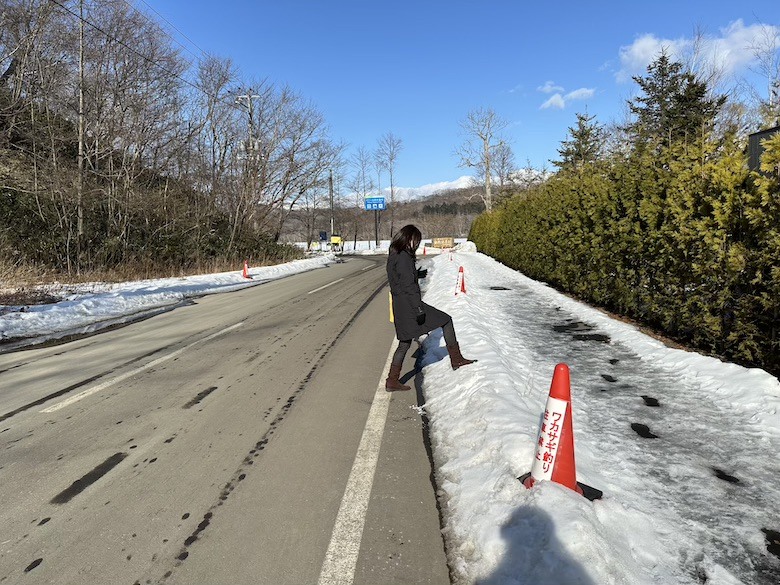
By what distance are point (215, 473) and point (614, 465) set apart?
119 inches

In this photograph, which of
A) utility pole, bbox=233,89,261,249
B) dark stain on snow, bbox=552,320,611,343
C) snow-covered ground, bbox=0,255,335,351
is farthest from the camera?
utility pole, bbox=233,89,261,249

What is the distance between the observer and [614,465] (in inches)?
131

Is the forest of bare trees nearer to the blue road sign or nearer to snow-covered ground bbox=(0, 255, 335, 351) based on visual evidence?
snow-covered ground bbox=(0, 255, 335, 351)

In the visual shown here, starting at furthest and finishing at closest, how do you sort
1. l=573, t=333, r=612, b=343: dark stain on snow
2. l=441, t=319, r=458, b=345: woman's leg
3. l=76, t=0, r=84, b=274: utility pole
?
l=76, t=0, r=84, b=274: utility pole → l=573, t=333, r=612, b=343: dark stain on snow → l=441, t=319, r=458, b=345: woman's leg

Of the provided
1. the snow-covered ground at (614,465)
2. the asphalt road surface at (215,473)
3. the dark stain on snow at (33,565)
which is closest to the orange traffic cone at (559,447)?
the snow-covered ground at (614,465)

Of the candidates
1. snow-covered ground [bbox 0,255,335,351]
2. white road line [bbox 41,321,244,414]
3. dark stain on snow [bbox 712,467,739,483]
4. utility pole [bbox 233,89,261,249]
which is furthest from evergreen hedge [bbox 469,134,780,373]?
utility pole [bbox 233,89,261,249]

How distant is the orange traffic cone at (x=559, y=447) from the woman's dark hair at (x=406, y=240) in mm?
2562

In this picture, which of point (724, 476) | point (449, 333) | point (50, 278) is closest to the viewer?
point (724, 476)

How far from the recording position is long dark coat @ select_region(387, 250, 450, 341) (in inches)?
199

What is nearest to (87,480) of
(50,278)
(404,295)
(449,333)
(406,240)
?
(404,295)

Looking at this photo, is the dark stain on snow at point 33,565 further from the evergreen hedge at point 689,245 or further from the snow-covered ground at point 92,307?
the snow-covered ground at point 92,307

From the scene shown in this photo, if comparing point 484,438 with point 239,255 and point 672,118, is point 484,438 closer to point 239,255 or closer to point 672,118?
point 239,255

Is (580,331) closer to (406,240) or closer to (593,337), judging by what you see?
(593,337)

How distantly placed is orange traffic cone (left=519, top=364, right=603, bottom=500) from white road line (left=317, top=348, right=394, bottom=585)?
1114mm
